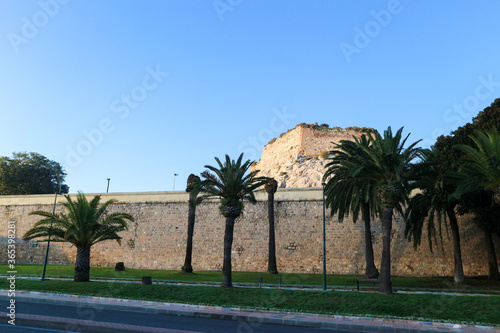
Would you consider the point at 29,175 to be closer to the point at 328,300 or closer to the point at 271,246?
the point at 271,246

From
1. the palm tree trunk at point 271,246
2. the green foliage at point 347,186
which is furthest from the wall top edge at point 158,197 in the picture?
the green foliage at point 347,186

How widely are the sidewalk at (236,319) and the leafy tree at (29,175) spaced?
Answer: 127ft

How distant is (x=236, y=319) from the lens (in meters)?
13.5

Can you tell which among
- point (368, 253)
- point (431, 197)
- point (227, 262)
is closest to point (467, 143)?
point (431, 197)

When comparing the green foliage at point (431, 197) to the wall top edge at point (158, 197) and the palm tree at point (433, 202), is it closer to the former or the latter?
the palm tree at point (433, 202)

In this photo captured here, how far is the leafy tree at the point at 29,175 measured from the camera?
166ft

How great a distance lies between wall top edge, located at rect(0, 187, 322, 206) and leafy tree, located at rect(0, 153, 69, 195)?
10336 millimetres

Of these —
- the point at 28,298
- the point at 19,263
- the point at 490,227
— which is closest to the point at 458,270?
the point at 490,227

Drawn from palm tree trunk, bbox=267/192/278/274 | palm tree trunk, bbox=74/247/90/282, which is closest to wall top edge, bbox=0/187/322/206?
palm tree trunk, bbox=267/192/278/274

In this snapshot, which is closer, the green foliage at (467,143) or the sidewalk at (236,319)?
the sidewalk at (236,319)

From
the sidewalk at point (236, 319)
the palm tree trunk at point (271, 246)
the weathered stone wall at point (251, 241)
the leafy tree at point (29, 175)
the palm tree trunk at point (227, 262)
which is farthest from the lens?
the leafy tree at point (29, 175)

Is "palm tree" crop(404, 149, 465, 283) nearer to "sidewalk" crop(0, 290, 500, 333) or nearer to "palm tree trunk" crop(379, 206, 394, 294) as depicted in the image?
"palm tree trunk" crop(379, 206, 394, 294)

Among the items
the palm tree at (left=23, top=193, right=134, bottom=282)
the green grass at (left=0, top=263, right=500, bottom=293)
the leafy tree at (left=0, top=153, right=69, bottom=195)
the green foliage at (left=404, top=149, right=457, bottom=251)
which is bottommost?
the green grass at (left=0, top=263, right=500, bottom=293)

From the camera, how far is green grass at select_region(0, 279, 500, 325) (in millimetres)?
13570
